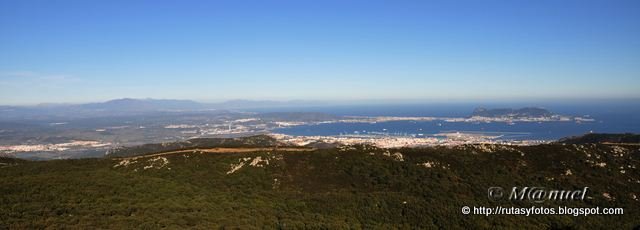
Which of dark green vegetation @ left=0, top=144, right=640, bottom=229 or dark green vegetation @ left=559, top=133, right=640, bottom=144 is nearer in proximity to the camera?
dark green vegetation @ left=0, top=144, right=640, bottom=229

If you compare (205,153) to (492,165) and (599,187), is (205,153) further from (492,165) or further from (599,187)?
(599,187)

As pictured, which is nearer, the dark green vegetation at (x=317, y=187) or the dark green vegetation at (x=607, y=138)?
the dark green vegetation at (x=317, y=187)

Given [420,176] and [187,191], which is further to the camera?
[420,176]

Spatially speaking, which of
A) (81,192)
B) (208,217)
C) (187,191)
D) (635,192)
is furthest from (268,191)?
(635,192)

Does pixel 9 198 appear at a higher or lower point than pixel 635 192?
higher

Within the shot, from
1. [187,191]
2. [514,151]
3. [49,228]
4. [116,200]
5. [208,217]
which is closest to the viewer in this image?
[49,228]

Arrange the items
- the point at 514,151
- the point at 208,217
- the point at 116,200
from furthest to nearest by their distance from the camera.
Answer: the point at 514,151 → the point at 116,200 → the point at 208,217

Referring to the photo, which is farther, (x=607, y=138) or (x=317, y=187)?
(x=607, y=138)

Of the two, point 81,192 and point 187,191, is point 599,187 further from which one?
point 81,192
